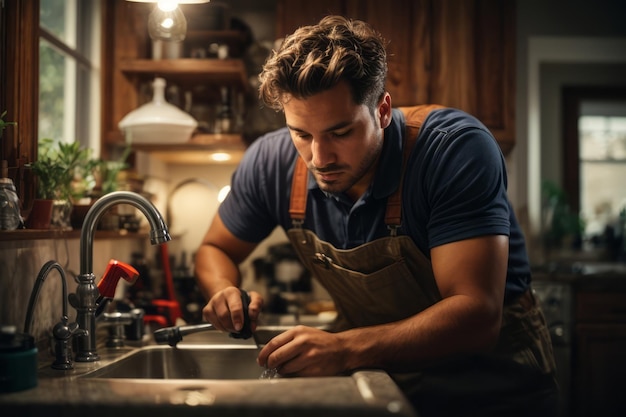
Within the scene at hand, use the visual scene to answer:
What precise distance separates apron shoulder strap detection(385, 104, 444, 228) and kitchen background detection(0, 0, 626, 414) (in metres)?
0.88

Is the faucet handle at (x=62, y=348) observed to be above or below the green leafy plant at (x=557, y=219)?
below

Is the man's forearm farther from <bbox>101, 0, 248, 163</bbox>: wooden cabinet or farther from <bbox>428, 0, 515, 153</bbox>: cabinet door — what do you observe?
<bbox>428, 0, 515, 153</bbox>: cabinet door

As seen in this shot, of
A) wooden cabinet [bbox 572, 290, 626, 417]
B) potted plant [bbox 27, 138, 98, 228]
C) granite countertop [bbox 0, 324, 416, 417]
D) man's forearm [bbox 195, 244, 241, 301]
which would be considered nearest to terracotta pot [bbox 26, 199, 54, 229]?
potted plant [bbox 27, 138, 98, 228]

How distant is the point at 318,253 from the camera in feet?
5.56

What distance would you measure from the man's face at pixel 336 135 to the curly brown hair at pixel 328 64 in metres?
0.02

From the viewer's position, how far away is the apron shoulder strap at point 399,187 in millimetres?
1554

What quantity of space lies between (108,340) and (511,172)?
2.38 meters

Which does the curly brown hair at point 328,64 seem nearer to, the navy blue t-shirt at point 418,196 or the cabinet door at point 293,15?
the navy blue t-shirt at point 418,196

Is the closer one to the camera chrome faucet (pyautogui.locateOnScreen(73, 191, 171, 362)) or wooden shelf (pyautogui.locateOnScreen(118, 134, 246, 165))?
chrome faucet (pyautogui.locateOnScreen(73, 191, 171, 362))

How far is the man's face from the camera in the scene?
144 centimetres

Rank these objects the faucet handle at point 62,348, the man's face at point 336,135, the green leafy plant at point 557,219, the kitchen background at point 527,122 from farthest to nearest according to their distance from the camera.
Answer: the green leafy plant at point 557,219 → the kitchen background at point 527,122 → the man's face at point 336,135 → the faucet handle at point 62,348

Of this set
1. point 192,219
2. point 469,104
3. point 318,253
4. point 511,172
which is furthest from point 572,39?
point 318,253

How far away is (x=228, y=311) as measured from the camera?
153 centimetres

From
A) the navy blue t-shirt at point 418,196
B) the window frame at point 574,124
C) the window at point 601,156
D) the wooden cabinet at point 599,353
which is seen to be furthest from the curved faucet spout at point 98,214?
the window at point 601,156
